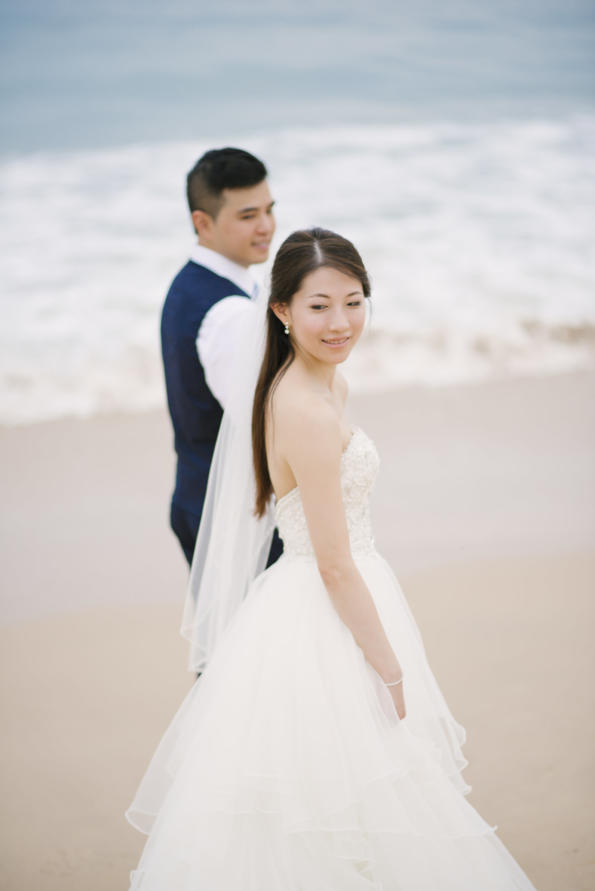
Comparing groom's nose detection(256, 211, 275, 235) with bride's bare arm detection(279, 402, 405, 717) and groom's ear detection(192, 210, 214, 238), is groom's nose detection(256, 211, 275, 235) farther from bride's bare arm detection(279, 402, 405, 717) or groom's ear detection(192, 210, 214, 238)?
bride's bare arm detection(279, 402, 405, 717)

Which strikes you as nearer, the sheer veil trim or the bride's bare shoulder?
the bride's bare shoulder

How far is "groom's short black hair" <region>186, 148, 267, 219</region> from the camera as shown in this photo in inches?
91.6

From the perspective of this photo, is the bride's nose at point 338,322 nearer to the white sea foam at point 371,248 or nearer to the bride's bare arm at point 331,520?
the bride's bare arm at point 331,520

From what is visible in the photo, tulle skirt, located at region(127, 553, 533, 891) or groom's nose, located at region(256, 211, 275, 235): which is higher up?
groom's nose, located at region(256, 211, 275, 235)

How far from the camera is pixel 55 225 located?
9.38 meters

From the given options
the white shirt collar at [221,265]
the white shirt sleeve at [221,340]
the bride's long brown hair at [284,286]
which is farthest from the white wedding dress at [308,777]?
the white shirt collar at [221,265]

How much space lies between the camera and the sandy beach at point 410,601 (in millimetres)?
2420

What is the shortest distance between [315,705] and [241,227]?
1340 mm

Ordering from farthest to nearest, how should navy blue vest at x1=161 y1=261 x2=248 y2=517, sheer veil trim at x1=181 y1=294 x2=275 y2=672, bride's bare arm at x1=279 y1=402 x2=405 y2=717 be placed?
navy blue vest at x1=161 y1=261 x2=248 y2=517 → sheer veil trim at x1=181 y1=294 x2=275 y2=672 → bride's bare arm at x1=279 y1=402 x2=405 y2=717

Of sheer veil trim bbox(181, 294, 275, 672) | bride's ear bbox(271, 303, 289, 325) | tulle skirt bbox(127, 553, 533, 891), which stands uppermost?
bride's ear bbox(271, 303, 289, 325)

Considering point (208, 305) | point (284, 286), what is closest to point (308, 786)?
point (284, 286)

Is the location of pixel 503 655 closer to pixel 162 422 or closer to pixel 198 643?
pixel 198 643

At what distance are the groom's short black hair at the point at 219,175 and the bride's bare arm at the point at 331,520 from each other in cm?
102

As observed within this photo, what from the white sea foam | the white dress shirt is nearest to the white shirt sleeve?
the white dress shirt
